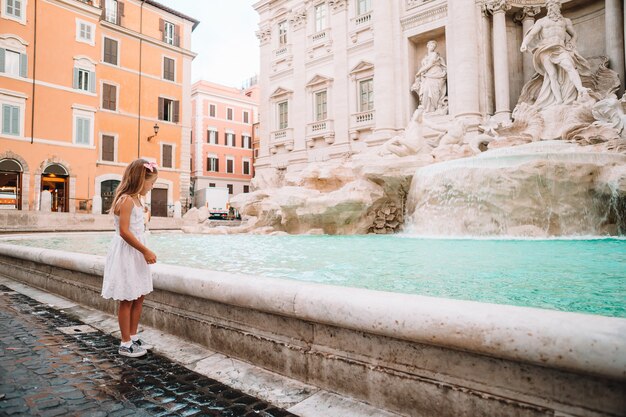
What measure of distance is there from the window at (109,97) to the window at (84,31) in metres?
2.54

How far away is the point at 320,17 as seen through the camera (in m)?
21.8

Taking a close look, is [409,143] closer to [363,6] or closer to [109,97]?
[363,6]

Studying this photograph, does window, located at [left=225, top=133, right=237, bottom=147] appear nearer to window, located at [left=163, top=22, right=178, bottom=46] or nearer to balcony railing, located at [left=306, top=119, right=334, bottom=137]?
window, located at [left=163, top=22, right=178, bottom=46]

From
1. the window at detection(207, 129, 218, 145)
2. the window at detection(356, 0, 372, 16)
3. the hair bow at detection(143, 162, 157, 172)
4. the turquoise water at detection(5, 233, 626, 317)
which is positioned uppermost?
the window at detection(356, 0, 372, 16)

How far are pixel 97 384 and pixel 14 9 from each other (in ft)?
82.5

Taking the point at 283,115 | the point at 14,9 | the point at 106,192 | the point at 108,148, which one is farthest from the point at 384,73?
the point at 14,9

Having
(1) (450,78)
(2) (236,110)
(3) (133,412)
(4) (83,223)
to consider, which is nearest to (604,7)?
(1) (450,78)

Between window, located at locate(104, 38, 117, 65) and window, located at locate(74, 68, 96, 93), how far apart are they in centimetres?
203

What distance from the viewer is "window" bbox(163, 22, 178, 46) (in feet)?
90.8

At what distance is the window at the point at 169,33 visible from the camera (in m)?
27.7

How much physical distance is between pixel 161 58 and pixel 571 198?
26.7m

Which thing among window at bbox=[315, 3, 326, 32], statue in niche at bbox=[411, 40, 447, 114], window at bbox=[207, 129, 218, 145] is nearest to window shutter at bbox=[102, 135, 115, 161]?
window at bbox=[315, 3, 326, 32]

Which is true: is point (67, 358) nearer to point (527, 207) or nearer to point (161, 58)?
point (527, 207)

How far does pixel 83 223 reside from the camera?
48.8 ft
